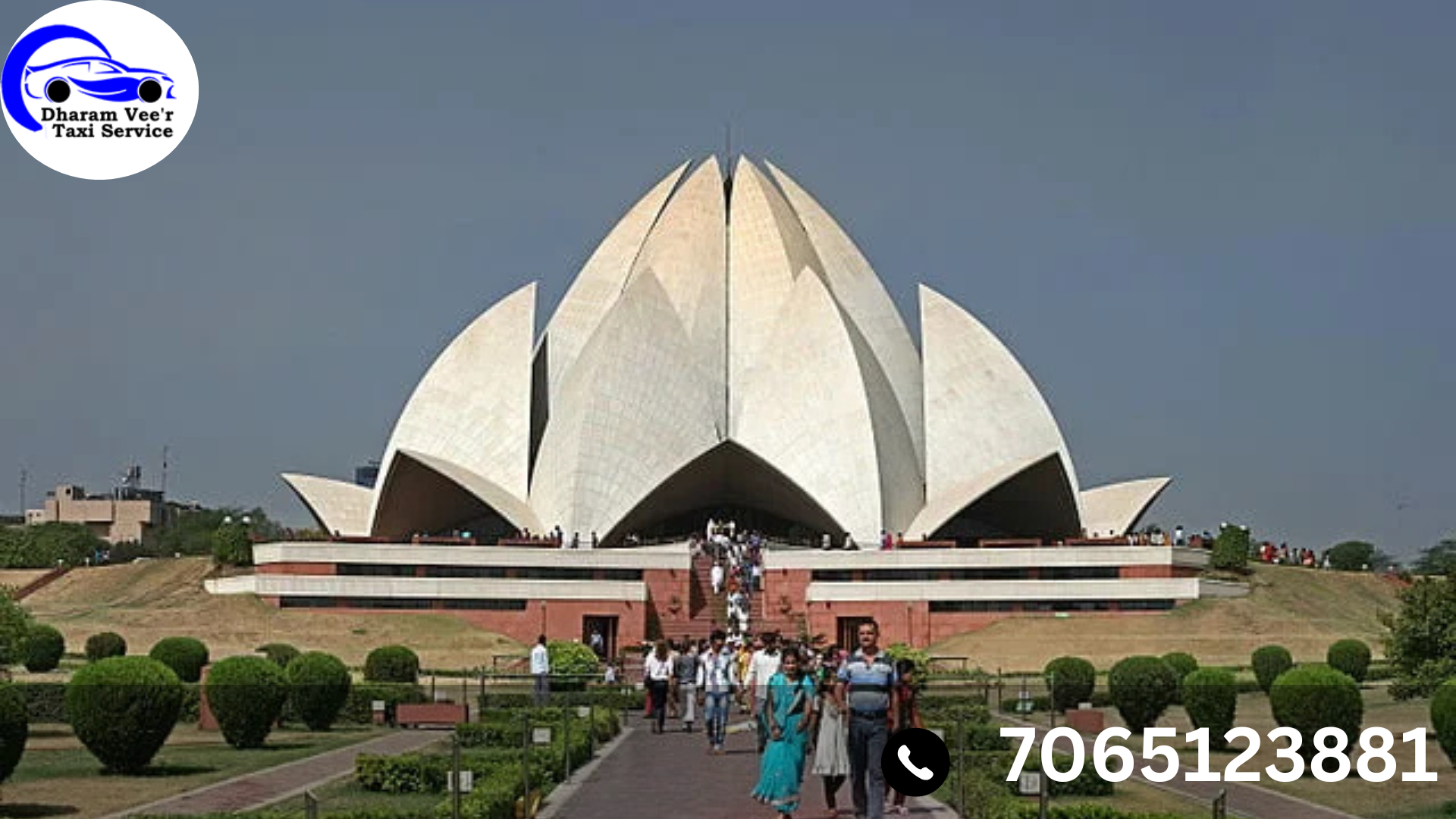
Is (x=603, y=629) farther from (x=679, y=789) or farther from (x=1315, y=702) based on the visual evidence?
(x=679, y=789)

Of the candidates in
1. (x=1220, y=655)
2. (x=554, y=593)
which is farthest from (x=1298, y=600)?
(x=554, y=593)

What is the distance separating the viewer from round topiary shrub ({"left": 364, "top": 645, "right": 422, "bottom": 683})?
27.9m

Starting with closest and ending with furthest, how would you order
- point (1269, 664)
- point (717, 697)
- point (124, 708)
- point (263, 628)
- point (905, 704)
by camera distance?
point (905, 704)
point (124, 708)
point (717, 697)
point (1269, 664)
point (263, 628)

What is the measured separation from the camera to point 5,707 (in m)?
13.1

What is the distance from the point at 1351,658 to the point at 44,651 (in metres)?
20.6

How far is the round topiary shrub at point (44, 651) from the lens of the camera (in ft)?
104

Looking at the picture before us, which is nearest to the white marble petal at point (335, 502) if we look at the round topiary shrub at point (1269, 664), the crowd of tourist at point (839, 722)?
the round topiary shrub at point (1269, 664)

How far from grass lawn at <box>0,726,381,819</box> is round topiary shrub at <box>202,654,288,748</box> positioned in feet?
0.65

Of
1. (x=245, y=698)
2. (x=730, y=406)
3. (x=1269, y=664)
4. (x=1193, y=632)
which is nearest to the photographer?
(x=245, y=698)

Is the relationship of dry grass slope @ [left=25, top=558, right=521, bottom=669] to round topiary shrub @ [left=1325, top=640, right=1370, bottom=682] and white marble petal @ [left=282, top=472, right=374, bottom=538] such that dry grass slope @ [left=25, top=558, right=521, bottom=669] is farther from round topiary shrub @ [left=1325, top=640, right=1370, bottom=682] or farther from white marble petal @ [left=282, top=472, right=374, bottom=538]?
round topiary shrub @ [left=1325, top=640, right=1370, bottom=682]

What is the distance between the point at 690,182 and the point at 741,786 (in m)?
39.2

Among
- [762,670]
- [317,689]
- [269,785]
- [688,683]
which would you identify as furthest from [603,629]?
[269,785]

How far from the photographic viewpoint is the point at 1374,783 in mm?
15734

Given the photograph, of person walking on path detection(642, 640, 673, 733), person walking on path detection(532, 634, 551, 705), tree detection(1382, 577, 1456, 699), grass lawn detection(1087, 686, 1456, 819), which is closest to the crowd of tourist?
grass lawn detection(1087, 686, 1456, 819)
